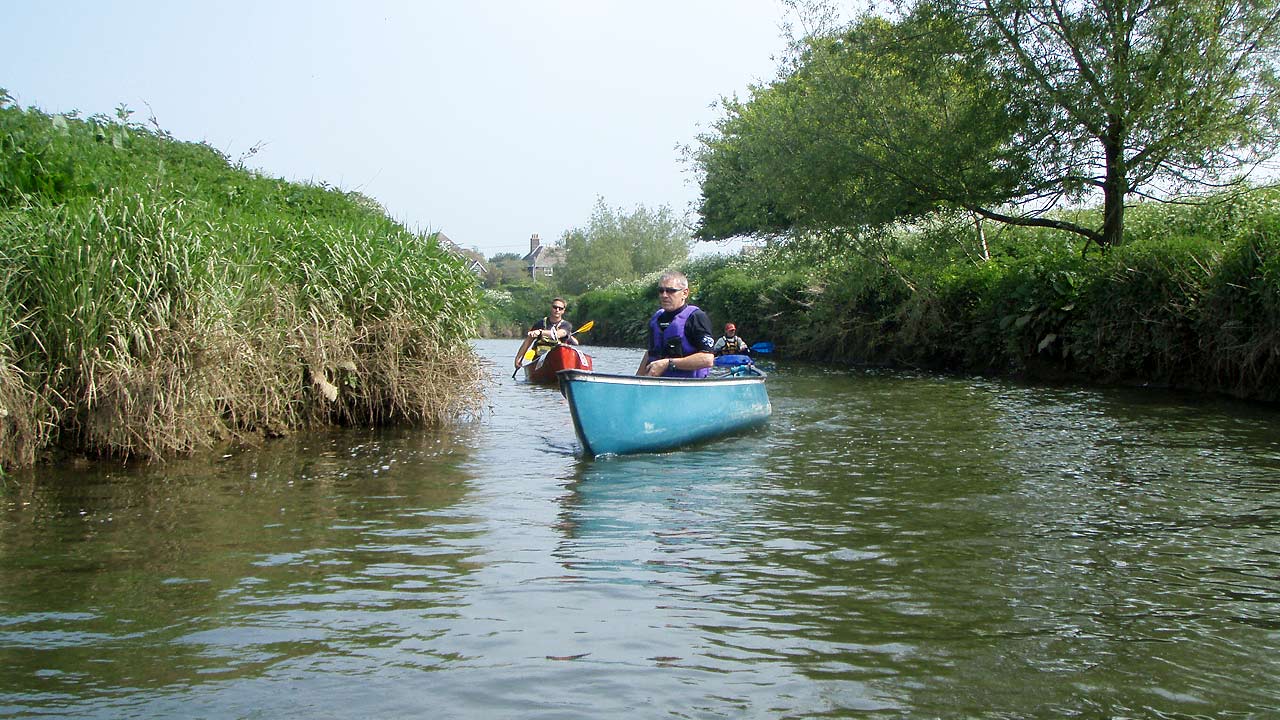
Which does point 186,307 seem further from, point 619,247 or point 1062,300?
point 619,247

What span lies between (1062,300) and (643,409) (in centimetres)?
1270

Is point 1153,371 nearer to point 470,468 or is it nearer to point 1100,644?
point 470,468

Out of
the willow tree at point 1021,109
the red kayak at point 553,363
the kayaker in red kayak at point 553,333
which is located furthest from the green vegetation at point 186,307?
the willow tree at point 1021,109

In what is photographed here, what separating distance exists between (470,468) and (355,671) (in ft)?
17.2

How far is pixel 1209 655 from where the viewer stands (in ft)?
14.5

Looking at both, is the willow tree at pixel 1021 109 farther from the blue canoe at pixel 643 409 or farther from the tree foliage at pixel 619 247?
the tree foliage at pixel 619 247

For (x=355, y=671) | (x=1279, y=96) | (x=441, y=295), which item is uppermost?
(x=1279, y=96)

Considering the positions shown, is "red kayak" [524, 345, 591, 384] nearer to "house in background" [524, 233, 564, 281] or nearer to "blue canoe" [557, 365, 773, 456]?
"blue canoe" [557, 365, 773, 456]

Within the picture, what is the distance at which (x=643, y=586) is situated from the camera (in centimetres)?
551

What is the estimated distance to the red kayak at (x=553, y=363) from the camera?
1739 centimetres

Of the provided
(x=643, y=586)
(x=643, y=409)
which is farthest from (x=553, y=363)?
(x=643, y=586)

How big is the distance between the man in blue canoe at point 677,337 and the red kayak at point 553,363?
5.69 meters

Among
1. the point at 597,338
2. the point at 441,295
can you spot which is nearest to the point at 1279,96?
the point at 441,295

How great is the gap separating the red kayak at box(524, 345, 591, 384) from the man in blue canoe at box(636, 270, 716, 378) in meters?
5.69
